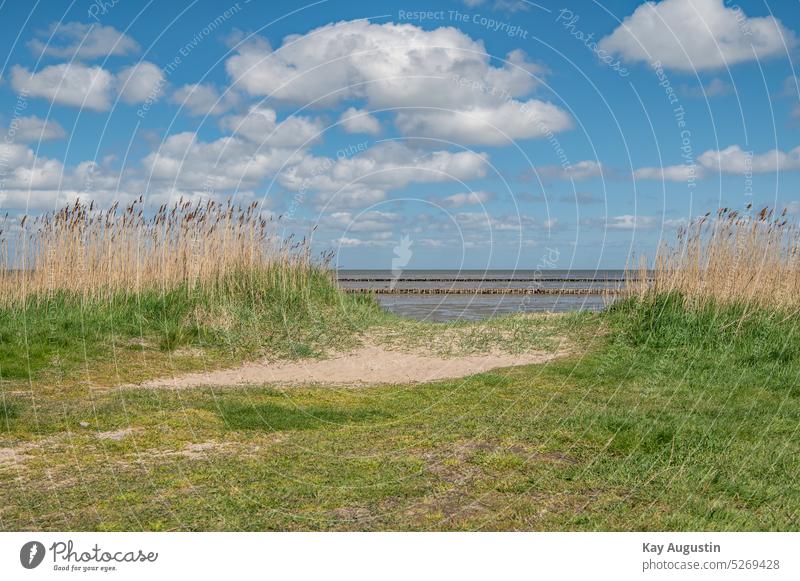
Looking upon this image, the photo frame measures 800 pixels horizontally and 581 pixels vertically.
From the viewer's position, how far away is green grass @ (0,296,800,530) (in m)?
4.87

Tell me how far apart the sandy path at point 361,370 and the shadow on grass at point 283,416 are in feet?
7.54

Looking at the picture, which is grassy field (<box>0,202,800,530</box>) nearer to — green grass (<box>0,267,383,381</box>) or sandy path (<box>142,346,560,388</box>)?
green grass (<box>0,267,383,381</box>)

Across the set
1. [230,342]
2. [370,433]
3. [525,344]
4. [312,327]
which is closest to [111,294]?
[230,342]

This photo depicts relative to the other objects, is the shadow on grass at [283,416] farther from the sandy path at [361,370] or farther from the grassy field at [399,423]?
the sandy path at [361,370]

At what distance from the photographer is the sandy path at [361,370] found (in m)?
11.1

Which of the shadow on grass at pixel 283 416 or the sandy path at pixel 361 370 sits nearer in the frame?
the shadow on grass at pixel 283 416

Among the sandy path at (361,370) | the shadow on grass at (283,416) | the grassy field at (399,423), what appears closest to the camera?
the grassy field at (399,423)
